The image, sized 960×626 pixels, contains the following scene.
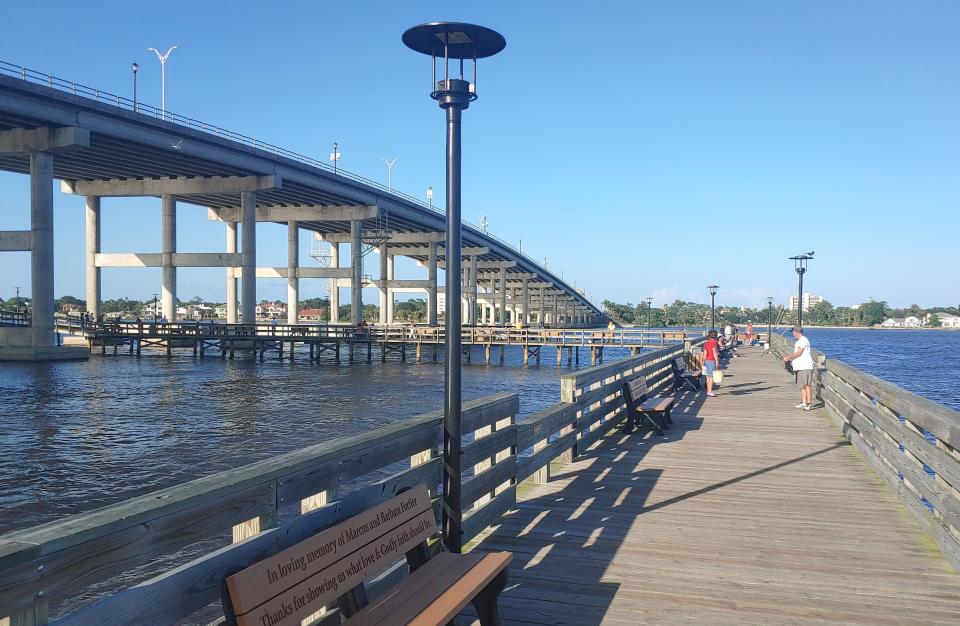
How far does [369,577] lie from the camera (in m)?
3.73

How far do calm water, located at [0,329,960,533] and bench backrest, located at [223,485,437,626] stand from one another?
10.6 meters

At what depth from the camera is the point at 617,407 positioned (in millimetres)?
13414

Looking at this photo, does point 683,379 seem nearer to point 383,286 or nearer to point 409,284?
point 383,286

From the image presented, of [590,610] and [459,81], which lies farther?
[459,81]

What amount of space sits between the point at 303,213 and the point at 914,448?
64.6m

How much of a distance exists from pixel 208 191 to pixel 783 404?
48.4m

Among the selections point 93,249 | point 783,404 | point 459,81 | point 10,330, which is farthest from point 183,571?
point 93,249

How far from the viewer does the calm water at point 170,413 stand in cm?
1559

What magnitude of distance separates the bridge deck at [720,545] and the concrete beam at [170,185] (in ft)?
160

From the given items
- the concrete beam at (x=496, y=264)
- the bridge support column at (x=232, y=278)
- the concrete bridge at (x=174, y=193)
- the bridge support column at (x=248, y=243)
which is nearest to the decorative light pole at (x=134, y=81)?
the concrete bridge at (x=174, y=193)

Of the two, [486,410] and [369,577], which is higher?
[486,410]

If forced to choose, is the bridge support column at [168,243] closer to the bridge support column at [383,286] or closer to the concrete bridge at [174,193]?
the concrete bridge at [174,193]

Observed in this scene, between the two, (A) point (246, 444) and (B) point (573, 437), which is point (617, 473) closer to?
(B) point (573, 437)

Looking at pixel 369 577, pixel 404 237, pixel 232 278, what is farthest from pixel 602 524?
pixel 404 237
